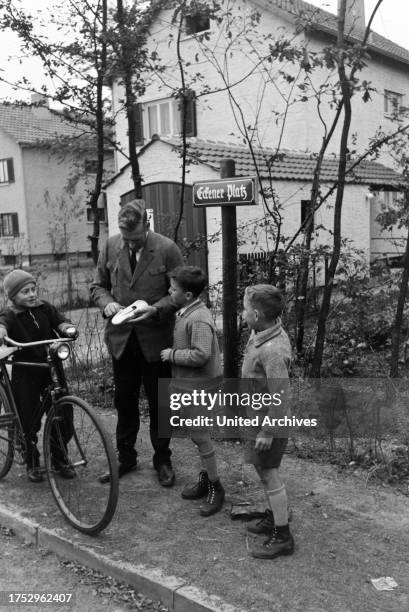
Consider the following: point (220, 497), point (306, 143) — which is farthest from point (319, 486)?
point (306, 143)

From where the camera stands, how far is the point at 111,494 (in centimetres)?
343

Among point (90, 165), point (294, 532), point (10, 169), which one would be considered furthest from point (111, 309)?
point (10, 169)

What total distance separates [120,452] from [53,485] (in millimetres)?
628

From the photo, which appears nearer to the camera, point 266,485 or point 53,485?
point 266,485

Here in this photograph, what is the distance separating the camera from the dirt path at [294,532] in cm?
288

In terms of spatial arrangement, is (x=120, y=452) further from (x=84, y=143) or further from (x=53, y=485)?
(x=84, y=143)

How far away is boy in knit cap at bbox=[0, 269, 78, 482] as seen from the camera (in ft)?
13.7

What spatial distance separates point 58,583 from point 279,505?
49.5 inches

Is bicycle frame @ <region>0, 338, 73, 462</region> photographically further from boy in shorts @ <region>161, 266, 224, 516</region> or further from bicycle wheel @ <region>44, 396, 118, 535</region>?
boy in shorts @ <region>161, 266, 224, 516</region>

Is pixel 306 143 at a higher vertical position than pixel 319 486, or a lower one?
higher

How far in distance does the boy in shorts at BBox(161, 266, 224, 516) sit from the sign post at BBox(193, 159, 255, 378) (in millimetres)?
933

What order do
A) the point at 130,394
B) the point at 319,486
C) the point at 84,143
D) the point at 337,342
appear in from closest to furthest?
1. the point at 319,486
2. the point at 130,394
3. the point at 337,342
4. the point at 84,143

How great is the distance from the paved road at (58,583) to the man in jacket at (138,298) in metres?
0.73

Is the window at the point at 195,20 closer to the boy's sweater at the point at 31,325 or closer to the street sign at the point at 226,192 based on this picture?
the street sign at the point at 226,192
